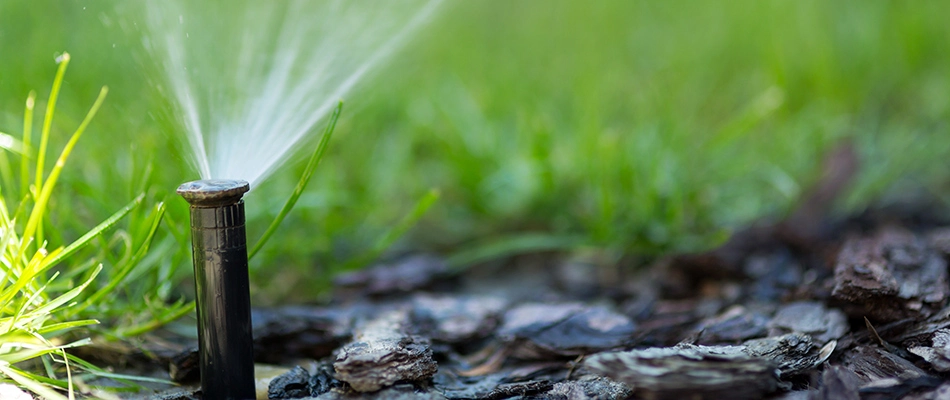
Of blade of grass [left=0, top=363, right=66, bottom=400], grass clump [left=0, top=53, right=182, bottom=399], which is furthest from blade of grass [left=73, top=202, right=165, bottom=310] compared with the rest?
blade of grass [left=0, top=363, right=66, bottom=400]

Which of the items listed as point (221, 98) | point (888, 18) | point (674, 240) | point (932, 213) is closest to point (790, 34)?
point (888, 18)

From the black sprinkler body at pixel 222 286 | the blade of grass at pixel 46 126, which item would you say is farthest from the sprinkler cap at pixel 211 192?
the blade of grass at pixel 46 126

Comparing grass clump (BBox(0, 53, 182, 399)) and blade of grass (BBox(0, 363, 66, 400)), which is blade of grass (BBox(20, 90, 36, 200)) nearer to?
grass clump (BBox(0, 53, 182, 399))

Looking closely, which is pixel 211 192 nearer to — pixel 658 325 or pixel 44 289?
pixel 44 289

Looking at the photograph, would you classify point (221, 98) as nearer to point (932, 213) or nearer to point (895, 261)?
point (895, 261)

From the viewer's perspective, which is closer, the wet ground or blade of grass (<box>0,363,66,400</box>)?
blade of grass (<box>0,363,66,400</box>)

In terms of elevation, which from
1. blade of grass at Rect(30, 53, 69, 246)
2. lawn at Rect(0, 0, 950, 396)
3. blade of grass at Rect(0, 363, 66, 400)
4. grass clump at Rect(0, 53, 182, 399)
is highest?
lawn at Rect(0, 0, 950, 396)
